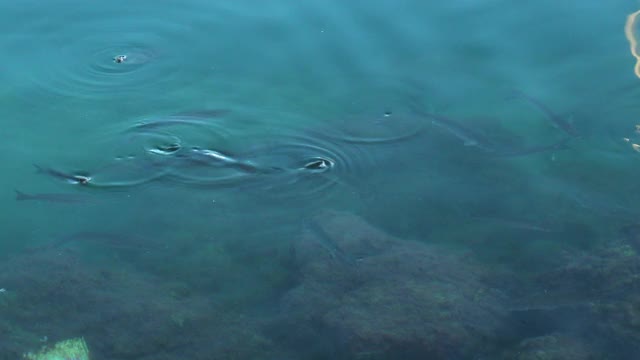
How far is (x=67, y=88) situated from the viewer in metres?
6.78

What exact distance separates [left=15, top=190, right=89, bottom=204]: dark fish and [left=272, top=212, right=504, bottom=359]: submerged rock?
5.53 feet

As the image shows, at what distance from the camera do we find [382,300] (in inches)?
184

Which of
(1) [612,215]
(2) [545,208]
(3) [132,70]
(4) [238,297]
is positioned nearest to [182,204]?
(4) [238,297]

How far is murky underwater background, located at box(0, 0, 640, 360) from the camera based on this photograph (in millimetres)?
4551

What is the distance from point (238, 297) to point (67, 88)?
299 centimetres

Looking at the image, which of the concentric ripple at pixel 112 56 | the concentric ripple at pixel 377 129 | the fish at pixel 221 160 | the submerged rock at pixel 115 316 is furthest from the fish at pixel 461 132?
the submerged rock at pixel 115 316

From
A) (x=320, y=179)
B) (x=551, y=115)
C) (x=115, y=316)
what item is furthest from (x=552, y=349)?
(x=551, y=115)

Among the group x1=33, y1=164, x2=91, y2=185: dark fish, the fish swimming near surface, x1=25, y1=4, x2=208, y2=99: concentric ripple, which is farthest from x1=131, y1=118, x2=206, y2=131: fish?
the fish swimming near surface

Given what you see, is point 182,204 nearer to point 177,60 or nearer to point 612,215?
point 177,60

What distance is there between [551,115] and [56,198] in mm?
3887

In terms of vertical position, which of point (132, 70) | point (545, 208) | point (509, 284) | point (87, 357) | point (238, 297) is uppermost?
point (132, 70)

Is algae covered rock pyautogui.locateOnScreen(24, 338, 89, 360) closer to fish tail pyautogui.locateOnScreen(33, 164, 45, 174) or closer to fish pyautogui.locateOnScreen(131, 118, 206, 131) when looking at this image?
fish tail pyautogui.locateOnScreen(33, 164, 45, 174)

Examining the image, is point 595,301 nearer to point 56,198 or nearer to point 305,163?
point 305,163

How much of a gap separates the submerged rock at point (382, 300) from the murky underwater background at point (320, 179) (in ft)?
0.05
